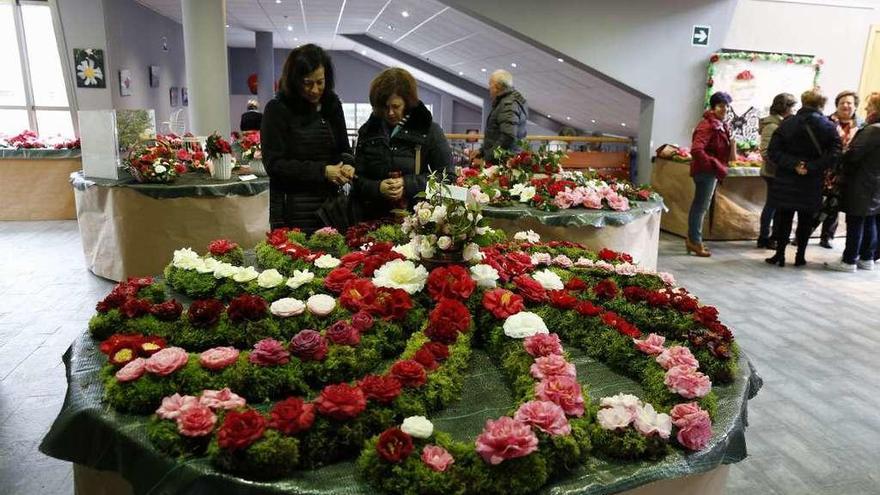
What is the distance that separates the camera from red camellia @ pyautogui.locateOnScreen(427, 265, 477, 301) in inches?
72.8

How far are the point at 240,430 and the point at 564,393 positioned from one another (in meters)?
0.68

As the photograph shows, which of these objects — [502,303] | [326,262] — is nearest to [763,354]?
[502,303]

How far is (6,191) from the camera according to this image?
6.90 m

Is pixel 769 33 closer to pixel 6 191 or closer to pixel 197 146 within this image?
pixel 197 146

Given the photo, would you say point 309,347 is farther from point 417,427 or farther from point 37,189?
point 37,189

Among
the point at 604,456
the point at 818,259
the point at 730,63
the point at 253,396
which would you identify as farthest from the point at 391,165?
the point at 730,63

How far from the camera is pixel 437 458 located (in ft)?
3.84

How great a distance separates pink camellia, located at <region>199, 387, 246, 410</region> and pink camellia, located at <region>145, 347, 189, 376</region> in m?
0.11

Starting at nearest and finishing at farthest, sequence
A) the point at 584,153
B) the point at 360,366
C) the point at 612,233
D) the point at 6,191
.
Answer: the point at 360,366 → the point at 612,233 → the point at 6,191 → the point at 584,153

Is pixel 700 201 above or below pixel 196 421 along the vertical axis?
below

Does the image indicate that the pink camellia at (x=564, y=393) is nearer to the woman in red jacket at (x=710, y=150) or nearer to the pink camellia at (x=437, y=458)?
the pink camellia at (x=437, y=458)

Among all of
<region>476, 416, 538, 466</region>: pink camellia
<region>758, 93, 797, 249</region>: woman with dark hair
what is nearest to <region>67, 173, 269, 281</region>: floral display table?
<region>476, 416, 538, 466</region>: pink camellia

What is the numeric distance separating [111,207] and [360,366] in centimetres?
351

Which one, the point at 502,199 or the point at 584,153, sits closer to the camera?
the point at 502,199
